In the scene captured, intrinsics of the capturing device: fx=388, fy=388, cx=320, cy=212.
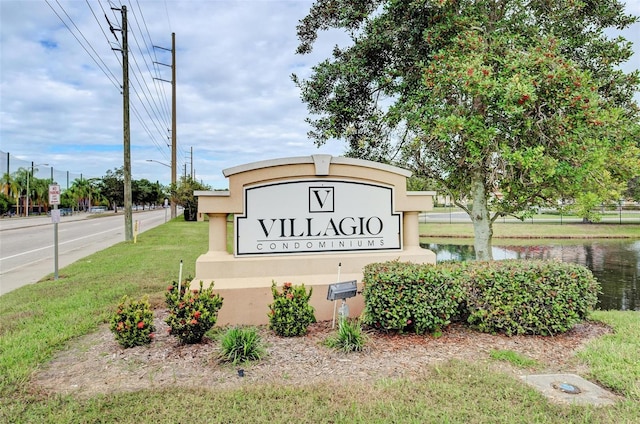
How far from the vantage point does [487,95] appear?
228 inches

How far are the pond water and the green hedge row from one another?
426cm

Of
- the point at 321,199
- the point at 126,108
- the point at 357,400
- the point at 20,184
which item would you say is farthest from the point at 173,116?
the point at 20,184

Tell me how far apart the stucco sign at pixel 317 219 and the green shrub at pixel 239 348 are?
5.12 ft

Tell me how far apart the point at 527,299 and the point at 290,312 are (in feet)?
8.72

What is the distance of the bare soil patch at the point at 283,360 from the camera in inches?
133

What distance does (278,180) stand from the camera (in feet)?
17.5

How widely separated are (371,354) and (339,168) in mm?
2595

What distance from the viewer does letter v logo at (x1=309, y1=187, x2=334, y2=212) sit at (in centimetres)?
A: 543

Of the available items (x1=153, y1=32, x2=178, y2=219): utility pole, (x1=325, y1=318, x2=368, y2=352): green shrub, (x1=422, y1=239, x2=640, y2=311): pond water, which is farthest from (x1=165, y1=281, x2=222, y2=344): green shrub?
(x1=153, y1=32, x2=178, y2=219): utility pole

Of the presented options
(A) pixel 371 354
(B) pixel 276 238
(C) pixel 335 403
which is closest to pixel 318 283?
(B) pixel 276 238

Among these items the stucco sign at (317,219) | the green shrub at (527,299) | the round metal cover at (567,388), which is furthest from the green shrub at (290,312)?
the round metal cover at (567,388)

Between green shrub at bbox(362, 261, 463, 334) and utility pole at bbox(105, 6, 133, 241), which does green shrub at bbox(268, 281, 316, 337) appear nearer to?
green shrub at bbox(362, 261, 463, 334)

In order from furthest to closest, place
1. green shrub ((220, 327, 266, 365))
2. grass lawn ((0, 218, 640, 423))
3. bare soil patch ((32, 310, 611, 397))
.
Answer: green shrub ((220, 327, 266, 365)) → bare soil patch ((32, 310, 611, 397)) → grass lawn ((0, 218, 640, 423))

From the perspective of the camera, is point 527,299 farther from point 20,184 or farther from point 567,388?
point 20,184
